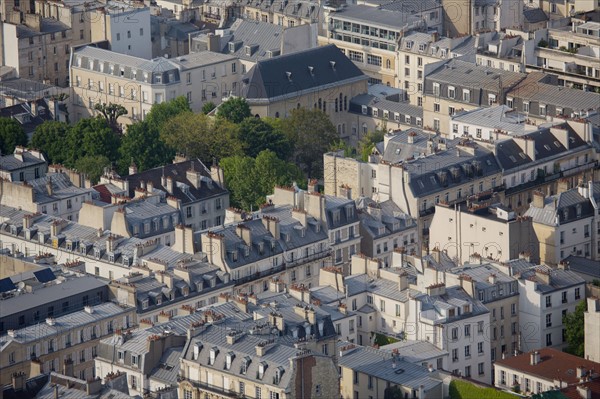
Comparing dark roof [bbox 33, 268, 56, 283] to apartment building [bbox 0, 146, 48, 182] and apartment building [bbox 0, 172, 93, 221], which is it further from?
apartment building [bbox 0, 146, 48, 182]

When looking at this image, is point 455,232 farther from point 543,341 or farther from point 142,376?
point 142,376

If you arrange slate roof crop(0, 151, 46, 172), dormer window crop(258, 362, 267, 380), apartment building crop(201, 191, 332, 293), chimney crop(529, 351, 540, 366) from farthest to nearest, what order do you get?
slate roof crop(0, 151, 46, 172) → apartment building crop(201, 191, 332, 293) → chimney crop(529, 351, 540, 366) → dormer window crop(258, 362, 267, 380)

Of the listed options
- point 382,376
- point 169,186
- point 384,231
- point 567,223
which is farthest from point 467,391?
point 169,186

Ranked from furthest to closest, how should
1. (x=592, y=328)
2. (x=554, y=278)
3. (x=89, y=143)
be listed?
(x=89, y=143), (x=554, y=278), (x=592, y=328)

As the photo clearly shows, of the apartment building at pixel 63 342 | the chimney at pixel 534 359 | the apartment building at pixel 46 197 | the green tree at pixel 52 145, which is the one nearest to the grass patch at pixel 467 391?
the chimney at pixel 534 359

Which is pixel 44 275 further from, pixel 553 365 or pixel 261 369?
pixel 553 365

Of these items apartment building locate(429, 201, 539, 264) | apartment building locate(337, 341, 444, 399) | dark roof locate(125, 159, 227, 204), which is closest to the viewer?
apartment building locate(337, 341, 444, 399)

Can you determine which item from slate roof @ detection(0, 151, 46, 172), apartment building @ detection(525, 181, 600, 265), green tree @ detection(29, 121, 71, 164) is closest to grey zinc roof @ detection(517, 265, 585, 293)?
apartment building @ detection(525, 181, 600, 265)
